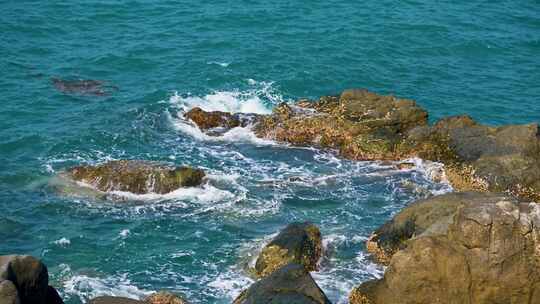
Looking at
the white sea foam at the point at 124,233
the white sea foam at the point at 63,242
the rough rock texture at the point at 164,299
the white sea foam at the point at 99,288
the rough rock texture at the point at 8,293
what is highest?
the rough rock texture at the point at 8,293

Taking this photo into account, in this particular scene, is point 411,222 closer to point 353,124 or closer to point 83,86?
point 353,124

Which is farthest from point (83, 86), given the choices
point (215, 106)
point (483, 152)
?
point (483, 152)

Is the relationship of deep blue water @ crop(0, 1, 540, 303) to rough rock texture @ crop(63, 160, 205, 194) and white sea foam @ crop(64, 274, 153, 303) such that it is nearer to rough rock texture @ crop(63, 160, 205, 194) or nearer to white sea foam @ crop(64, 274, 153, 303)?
white sea foam @ crop(64, 274, 153, 303)

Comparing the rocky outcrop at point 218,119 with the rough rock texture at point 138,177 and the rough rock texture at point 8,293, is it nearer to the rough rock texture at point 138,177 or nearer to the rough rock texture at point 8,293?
the rough rock texture at point 138,177

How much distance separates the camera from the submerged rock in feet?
182

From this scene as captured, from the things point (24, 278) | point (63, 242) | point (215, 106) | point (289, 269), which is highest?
point (24, 278)

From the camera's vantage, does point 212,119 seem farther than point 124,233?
Yes

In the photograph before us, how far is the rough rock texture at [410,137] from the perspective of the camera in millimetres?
43094

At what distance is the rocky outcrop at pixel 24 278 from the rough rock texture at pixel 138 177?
13.6 m

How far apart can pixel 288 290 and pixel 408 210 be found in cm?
999

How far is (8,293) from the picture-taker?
87.2 feet

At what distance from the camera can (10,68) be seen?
58.0 meters

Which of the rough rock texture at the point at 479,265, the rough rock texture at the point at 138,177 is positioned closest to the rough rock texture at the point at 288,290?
the rough rock texture at the point at 479,265

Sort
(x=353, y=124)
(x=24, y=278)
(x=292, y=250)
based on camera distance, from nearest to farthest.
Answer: (x=24, y=278), (x=292, y=250), (x=353, y=124)
